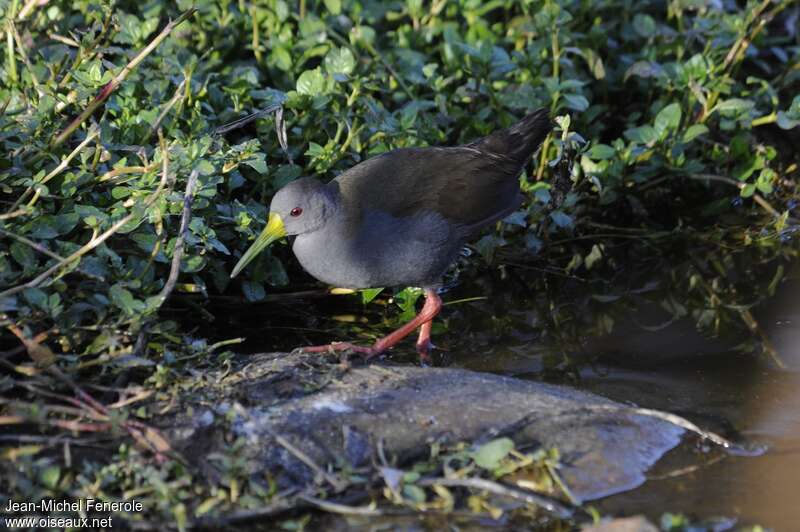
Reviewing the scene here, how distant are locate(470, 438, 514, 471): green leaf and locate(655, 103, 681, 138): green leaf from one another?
2.93 meters

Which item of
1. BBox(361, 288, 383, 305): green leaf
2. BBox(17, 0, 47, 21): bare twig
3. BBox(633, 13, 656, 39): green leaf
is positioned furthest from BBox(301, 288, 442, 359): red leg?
BBox(633, 13, 656, 39): green leaf

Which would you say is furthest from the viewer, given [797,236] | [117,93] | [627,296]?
[797,236]

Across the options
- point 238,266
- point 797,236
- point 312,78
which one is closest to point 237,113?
point 312,78

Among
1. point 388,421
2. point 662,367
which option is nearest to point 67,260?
point 388,421

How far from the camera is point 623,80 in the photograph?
6516 mm

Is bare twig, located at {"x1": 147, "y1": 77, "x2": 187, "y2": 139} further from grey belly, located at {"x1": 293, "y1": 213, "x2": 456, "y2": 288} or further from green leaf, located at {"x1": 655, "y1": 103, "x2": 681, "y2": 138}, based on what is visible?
green leaf, located at {"x1": 655, "y1": 103, "x2": 681, "y2": 138}

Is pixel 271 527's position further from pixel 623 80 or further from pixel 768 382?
pixel 623 80

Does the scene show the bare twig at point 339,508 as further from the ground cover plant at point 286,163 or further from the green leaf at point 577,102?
the green leaf at point 577,102

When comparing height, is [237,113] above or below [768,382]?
above

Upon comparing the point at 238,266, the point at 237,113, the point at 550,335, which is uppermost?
the point at 237,113

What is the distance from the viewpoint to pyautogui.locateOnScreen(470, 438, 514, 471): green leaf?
3.55 meters

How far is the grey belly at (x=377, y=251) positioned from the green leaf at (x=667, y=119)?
160 centimetres

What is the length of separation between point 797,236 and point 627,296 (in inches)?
50.3

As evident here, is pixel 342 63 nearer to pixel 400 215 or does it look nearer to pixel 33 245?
pixel 400 215
